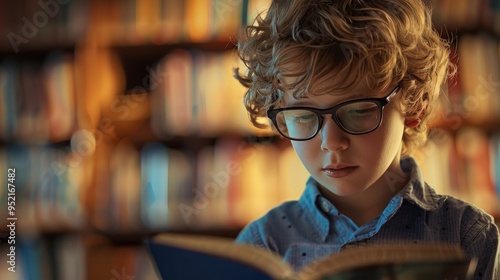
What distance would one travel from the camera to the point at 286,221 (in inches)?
45.6

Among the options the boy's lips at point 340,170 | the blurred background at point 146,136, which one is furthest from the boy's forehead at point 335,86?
the blurred background at point 146,136

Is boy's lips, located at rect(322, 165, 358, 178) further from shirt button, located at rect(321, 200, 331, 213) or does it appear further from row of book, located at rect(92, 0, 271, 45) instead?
row of book, located at rect(92, 0, 271, 45)

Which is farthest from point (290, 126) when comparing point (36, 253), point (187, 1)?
point (36, 253)

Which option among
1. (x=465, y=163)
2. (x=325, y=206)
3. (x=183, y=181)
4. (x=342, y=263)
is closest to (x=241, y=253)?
(x=342, y=263)

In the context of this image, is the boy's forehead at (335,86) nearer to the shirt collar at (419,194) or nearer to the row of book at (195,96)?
the shirt collar at (419,194)

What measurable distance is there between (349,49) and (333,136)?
135 millimetres

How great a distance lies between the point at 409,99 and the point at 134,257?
5.05 feet

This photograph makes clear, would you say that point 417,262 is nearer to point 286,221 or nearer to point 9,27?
point 286,221

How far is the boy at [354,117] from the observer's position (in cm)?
97

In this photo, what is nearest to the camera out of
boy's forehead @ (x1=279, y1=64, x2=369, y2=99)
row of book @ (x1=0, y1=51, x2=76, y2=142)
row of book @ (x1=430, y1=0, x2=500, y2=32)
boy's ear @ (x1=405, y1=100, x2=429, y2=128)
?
boy's forehead @ (x1=279, y1=64, x2=369, y2=99)

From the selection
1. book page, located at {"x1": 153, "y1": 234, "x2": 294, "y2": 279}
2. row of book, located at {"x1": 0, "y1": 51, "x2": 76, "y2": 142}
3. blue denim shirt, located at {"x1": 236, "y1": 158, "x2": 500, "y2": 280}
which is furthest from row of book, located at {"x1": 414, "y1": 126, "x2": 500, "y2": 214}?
book page, located at {"x1": 153, "y1": 234, "x2": 294, "y2": 279}

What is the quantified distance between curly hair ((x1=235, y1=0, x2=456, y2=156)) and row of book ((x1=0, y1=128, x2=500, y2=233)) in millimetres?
1177

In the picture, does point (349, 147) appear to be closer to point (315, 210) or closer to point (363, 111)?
point (363, 111)

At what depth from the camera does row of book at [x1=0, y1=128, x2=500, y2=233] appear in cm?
227
